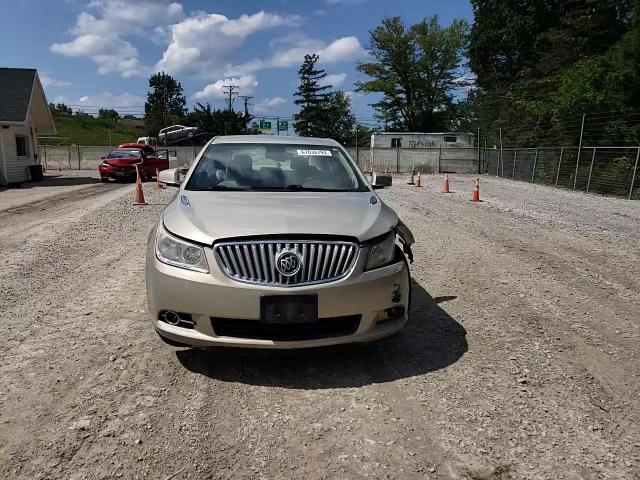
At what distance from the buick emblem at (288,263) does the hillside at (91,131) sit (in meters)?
64.7

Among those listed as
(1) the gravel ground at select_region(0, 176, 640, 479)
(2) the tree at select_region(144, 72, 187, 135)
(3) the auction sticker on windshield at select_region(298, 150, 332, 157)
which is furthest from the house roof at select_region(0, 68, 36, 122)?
(2) the tree at select_region(144, 72, 187, 135)

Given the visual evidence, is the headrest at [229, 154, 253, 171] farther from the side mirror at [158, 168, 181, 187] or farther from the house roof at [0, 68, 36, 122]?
the house roof at [0, 68, 36, 122]

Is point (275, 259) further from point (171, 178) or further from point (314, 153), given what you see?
point (171, 178)

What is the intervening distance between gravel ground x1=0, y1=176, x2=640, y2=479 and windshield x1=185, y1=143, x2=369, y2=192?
4.49ft

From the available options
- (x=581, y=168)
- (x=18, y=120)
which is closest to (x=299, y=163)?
(x=581, y=168)

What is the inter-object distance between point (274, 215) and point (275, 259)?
44 cm

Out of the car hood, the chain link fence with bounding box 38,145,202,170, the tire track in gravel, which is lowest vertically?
the chain link fence with bounding box 38,145,202,170

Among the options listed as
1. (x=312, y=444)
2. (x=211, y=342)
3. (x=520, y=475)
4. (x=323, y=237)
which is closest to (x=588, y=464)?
(x=520, y=475)

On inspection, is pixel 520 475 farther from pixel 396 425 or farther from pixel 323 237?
pixel 323 237

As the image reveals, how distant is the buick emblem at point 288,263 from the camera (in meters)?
3.22

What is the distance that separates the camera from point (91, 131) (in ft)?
260

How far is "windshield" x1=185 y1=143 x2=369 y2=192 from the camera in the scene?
4512mm

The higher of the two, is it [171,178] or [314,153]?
[314,153]

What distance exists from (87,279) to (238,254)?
3.51 meters
